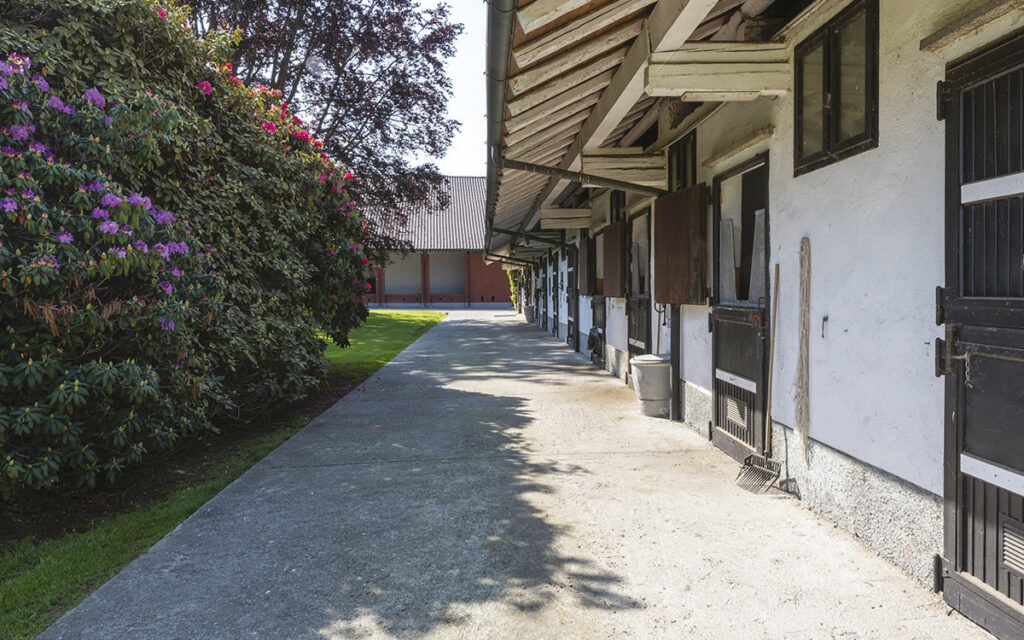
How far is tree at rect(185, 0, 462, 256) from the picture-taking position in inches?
479

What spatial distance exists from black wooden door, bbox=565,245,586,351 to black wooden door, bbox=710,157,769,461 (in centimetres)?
743

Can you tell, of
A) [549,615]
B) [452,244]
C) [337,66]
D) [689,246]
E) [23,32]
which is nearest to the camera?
[549,615]

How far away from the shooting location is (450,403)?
7.55 metres

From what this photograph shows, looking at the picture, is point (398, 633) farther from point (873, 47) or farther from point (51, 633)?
point (873, 47)

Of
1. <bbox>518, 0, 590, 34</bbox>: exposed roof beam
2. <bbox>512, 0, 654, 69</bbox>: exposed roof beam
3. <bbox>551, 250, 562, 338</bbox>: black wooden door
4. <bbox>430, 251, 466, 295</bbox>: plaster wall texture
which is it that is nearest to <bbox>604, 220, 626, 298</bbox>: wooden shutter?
<bbox>512, 0, 654, 69</bbox>: exposed roof beam

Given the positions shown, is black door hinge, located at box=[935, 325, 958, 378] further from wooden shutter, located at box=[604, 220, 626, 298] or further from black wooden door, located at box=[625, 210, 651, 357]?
wooden shutter, located at box=[604, 220, 626, 298]

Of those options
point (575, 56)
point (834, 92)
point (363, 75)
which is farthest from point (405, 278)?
point (834, 92)

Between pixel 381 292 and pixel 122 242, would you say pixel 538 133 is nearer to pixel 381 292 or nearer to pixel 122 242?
pixel 122 242

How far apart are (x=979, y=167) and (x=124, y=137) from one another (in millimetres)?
4823

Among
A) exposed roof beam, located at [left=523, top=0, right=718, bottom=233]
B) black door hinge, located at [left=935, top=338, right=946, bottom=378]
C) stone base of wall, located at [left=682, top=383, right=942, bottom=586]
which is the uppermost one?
exposed roof beam, located at [left=523, top=0, right=718, bottom=233]


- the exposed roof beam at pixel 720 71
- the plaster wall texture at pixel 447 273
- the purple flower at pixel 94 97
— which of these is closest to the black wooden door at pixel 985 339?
the exposed roof beam at pixel 720 71

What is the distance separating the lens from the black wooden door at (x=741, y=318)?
14.7 feet

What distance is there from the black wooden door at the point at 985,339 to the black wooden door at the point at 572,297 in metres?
10.5

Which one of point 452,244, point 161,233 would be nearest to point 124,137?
point 161,233
